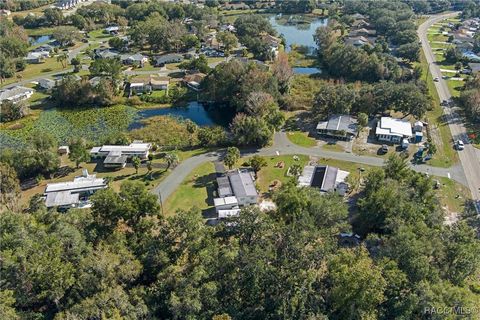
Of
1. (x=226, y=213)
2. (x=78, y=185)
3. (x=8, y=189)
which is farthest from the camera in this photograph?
(x=78, y=185)

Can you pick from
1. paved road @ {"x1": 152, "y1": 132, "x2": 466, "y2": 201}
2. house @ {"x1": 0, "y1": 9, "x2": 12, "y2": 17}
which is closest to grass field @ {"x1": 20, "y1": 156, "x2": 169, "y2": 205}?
paved road @ {"x1": 152, "y1": 132, "x2": 466, "y2": 201}

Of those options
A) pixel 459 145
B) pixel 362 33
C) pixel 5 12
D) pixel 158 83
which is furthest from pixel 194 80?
pixel 5 12

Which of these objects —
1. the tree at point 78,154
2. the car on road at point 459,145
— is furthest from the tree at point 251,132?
the car on road at point 459,145

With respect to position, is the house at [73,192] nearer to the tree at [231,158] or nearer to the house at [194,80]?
the tree at [231,158]

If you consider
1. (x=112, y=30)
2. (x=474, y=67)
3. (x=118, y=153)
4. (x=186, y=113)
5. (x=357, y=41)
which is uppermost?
(x=112, y=30)

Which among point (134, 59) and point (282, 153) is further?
point (134, 59)

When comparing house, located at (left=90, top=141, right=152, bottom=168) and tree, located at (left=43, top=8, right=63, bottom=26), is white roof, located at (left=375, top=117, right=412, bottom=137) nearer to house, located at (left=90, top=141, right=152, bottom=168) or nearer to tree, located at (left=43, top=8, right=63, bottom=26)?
house, located at (left=90, top=141, right=152, bottom=168)

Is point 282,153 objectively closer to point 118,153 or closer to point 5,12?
point 118,153

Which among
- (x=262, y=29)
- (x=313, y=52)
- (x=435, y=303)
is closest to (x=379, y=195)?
(x=435, y=303)

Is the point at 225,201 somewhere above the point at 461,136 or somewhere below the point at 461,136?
above
